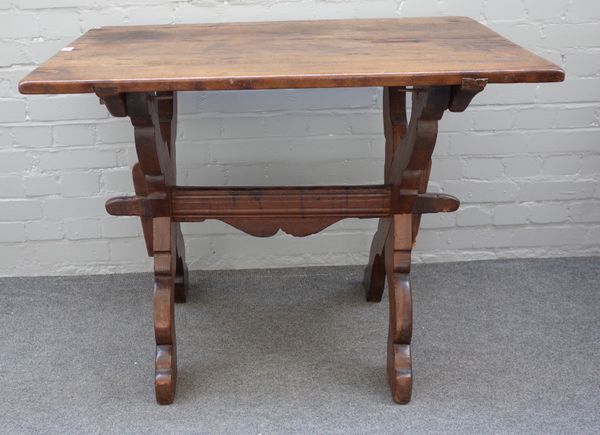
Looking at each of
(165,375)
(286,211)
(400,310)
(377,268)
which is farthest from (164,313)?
(377,268)

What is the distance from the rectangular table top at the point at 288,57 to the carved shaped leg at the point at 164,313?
45 centimetres

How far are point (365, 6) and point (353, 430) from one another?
1.24 metres

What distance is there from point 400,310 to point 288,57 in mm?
678

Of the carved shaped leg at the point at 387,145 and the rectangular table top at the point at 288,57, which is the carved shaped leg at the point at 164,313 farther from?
the carved shaped leg at the point at 387,145

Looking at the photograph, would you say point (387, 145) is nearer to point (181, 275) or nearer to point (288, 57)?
point (288, 57)

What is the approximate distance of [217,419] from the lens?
1.84 meters

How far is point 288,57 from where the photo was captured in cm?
171

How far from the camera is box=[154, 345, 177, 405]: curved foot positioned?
6.20ft

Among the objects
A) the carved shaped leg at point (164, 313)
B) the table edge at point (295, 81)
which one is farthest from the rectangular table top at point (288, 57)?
the carved shaped leg at point (164, 313)

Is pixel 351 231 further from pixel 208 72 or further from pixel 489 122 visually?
pixel 208 72

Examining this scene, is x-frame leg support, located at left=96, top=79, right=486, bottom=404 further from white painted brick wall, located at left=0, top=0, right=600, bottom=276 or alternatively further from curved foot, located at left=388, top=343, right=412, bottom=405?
white painted brick wall, located at left=0, top=0, right=600, bottom=276

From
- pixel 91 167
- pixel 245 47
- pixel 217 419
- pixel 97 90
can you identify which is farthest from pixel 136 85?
pixel 91 167

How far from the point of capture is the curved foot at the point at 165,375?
1891 mm

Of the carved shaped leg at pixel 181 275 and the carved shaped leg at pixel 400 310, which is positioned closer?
the carved shaped leg at pixel 400 310
